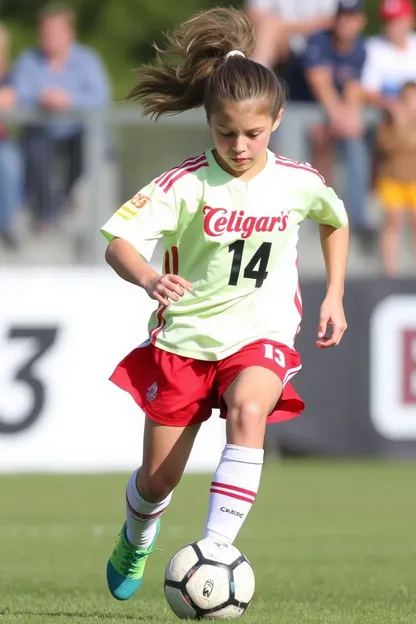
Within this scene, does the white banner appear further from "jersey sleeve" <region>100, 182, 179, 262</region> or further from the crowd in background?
"jersey sleeve" <region>100, 182, 179, 262</region>

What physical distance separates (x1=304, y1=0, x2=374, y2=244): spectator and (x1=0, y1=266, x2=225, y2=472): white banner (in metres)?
1.79

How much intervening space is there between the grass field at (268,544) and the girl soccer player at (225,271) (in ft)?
1.97

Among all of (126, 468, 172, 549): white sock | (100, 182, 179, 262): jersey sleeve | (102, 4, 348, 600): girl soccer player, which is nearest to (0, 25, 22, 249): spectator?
(102, 4, 348, 600): girl soccer player

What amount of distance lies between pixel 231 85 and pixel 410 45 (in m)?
7.33

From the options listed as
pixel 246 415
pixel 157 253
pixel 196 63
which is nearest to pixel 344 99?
pixel 157 253

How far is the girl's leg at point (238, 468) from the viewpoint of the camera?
5.29 meters

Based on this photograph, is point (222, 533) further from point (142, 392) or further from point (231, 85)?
point (231, 85)

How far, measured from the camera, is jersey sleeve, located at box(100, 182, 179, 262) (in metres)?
5.52

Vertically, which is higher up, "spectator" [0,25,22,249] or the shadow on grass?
"spectator" [0,25,22,249]

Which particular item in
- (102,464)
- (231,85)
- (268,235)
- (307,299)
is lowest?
(102,464)

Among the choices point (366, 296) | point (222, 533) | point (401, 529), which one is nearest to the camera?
point (222, 533)

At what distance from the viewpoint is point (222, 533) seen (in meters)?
5.28

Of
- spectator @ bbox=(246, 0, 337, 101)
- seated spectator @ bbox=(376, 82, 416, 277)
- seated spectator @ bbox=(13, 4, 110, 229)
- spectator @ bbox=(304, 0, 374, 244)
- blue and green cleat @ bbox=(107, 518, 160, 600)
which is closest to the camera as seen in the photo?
blue and green cleat @ bbox=(107, 518, 160, 600)

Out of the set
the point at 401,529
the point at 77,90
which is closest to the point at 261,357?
the point at 401,529
